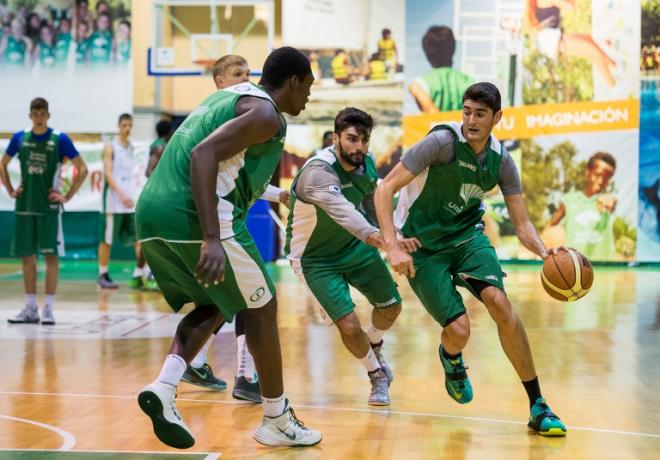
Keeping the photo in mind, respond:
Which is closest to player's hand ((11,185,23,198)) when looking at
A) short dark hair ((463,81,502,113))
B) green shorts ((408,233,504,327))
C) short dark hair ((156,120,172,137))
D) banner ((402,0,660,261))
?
short dark hair ((156,120,172,137))

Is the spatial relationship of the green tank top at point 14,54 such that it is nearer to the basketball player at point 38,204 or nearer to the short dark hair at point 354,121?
the basketball player at point 38,204

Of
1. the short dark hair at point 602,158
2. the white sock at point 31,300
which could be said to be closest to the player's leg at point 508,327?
the white sock at point 31,300

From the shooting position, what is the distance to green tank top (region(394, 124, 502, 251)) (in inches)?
209

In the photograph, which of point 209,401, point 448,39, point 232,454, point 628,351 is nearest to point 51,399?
point 209,401

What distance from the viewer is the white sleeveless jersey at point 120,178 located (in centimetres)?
1316

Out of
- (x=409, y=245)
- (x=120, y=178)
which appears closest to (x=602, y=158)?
(x=120, y=178)

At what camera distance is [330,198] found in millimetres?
5691

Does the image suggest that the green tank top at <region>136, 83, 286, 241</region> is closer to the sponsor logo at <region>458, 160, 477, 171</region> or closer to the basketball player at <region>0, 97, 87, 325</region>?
the sponsor logo at <region>458, 160, 477, 171</region>

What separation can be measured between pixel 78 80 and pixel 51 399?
1318 centimetres

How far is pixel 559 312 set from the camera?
33.9 ft

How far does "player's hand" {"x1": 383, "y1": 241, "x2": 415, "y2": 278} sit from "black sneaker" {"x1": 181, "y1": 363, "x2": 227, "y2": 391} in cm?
167

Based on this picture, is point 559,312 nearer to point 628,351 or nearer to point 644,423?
point 628,351

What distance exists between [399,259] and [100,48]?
14291 millimetres

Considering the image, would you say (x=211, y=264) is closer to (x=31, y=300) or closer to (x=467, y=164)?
(x=467, y=164)
